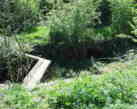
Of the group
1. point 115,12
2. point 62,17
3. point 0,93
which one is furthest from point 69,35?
point 0,93

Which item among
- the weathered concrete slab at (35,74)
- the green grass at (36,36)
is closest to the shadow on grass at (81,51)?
the green grass at (36,36)

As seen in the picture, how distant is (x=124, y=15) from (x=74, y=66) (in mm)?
3001

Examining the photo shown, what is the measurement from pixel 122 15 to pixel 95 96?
6.96 metres

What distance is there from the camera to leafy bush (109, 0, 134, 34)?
9133 mm

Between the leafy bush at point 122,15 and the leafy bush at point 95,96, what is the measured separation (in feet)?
21.3

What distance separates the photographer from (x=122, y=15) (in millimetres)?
9250

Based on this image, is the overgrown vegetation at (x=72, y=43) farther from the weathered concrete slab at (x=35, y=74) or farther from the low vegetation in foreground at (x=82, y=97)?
the weathered concrete slab at (x=35, y=74)

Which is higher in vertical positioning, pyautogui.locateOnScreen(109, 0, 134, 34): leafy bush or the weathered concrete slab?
pyautogui.locateOnScreen(109, 0, 134, 34): leafy bush

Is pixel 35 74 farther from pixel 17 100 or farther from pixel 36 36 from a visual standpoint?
pixel 36 36

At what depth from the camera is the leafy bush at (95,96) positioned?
9.09 feet

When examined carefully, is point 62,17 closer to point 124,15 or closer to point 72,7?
point 72,7

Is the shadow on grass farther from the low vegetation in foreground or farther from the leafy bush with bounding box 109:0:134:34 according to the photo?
the low vegetation in foreground

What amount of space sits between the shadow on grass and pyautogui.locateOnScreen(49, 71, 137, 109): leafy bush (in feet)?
16.0

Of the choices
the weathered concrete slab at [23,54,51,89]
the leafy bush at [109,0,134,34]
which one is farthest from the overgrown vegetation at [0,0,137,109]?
the weathered concrete slab at [23,54,51,89]
